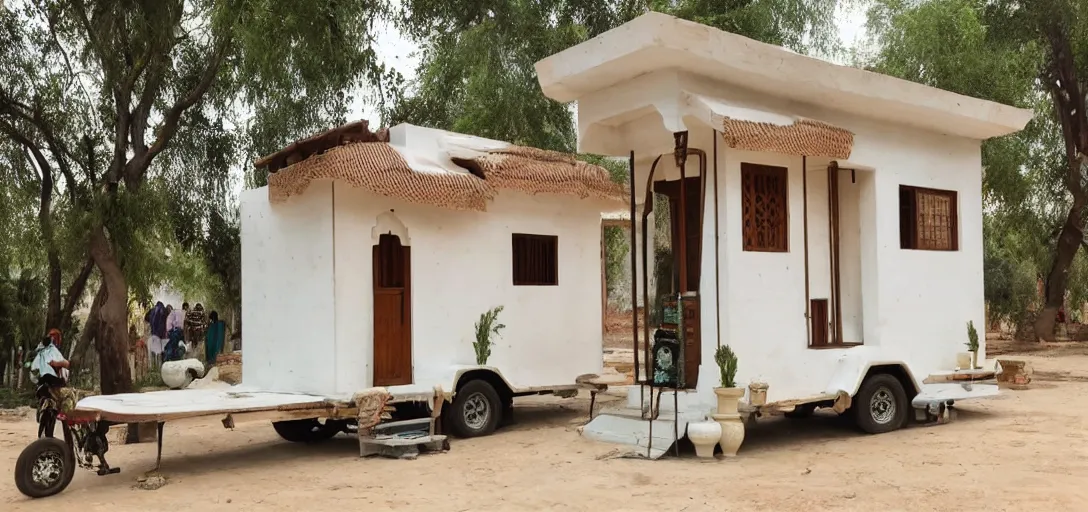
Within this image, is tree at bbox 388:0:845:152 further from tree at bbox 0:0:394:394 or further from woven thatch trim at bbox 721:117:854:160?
woven thatch trim at bbox 721:117:854:160

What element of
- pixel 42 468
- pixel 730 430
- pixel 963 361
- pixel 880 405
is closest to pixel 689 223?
pixel 730 430

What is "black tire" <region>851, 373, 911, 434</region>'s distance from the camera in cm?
1014

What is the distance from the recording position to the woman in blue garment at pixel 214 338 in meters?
19.5

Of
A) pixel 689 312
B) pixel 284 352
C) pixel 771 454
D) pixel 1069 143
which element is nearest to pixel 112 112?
pixel 284 352

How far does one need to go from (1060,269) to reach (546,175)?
17.4m

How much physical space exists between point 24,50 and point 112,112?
1699mm

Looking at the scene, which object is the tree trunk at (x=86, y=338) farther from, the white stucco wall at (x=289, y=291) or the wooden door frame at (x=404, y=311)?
the wooden door frame at (x=404, y=311)

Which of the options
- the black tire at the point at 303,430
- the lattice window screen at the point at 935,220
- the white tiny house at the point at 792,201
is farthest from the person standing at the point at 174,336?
the lattice window screen at the point at 935,220

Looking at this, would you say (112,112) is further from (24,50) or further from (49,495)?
(49,495)

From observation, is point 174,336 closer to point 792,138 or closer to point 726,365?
point 726,365

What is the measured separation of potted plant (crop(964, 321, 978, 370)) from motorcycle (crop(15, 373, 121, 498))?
30.5ft

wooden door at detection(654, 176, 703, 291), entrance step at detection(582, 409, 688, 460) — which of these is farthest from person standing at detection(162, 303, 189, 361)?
wooden door at detection(654, 176, 703, 291)

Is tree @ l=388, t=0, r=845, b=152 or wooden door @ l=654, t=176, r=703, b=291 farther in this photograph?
tree @ l=388, t=0, r=845, b=152

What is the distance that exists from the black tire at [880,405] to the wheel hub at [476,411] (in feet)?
13.5
